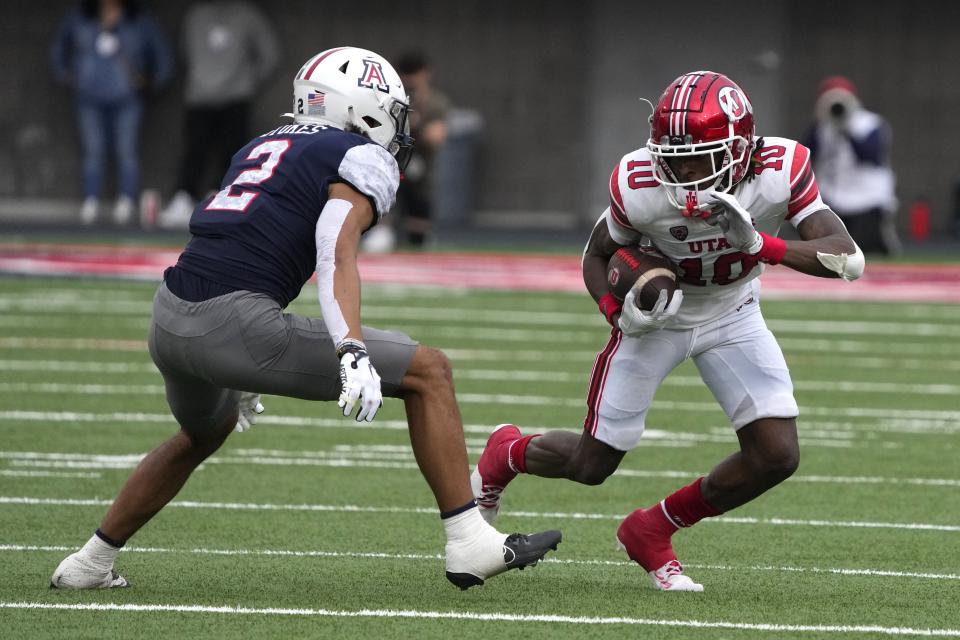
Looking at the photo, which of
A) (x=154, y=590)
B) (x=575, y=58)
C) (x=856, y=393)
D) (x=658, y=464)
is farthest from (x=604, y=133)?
(x=154, y=590)

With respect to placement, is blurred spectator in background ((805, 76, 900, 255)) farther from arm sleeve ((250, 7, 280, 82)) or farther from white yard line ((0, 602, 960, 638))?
white yard line ((0, 602, 960, 638))

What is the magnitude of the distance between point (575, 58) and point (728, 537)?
14808 mm

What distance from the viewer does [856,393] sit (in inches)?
397

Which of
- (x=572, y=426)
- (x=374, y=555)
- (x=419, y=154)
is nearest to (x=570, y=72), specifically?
(x=419, y=154)

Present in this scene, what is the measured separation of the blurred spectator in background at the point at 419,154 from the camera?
55.3ft

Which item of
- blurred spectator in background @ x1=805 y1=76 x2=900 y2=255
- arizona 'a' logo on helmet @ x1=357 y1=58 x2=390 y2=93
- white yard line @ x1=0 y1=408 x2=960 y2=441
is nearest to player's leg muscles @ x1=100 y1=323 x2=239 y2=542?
arizona 'a' logo on helmet @ x1=357 y1=58 x2=390 y2=93

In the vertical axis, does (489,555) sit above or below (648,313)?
below

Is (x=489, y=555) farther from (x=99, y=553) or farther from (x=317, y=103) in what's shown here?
(x=317, y=103)

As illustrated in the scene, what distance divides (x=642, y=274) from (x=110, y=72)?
14277mm

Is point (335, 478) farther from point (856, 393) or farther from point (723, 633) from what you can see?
point (856, 393)

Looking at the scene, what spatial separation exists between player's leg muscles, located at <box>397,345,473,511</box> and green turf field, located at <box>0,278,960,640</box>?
1.12 feet

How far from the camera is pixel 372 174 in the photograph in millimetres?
5086

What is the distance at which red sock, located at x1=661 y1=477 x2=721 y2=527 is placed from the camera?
5.59 meters

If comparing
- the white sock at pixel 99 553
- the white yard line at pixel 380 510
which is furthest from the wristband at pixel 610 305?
the white sock at pixel 99 553
